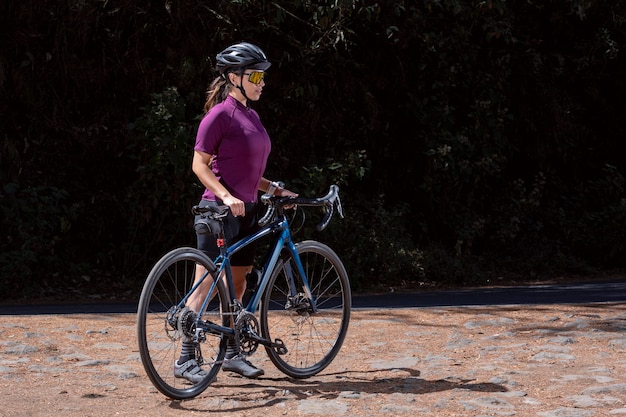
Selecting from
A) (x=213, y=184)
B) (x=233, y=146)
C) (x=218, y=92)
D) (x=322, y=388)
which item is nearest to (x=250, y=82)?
(x=218, y=92)

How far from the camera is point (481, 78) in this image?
16484 millimetres

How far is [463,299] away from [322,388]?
5.43 m

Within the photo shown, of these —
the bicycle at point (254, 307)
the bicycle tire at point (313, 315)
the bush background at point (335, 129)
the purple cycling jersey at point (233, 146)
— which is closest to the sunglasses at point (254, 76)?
the purple cycling jersey at point (233, 146)

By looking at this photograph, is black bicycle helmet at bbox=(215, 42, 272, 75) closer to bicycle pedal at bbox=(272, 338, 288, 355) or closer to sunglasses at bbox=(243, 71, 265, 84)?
sunglasses at bbox=(243, 71, 265, 84)

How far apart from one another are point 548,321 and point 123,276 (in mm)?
6829

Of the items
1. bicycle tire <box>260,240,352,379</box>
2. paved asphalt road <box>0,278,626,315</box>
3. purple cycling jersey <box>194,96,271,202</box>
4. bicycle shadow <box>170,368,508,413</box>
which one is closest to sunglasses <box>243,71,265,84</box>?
purple cycling jersey <box>194,96,271,202</box>

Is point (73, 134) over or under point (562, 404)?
over

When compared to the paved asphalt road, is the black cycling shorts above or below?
above

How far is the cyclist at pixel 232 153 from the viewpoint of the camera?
21.2ft

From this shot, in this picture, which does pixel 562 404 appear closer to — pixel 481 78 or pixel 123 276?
pixel 123 276

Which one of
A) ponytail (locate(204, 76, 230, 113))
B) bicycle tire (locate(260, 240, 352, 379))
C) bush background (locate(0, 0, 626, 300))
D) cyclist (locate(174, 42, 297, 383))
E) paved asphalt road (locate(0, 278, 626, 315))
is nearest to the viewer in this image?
cyclist (locate(174, 42, 297, 383))

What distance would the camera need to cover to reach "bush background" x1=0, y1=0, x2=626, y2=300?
14094mm

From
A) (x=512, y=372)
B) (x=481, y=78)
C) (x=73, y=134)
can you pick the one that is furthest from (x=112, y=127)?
(x=512, y=372)

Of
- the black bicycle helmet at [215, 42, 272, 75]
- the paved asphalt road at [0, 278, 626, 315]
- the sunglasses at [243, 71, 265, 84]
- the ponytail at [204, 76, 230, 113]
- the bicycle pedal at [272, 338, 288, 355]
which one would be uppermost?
the black bicycle helmet at [215, 42, 272, 75]
